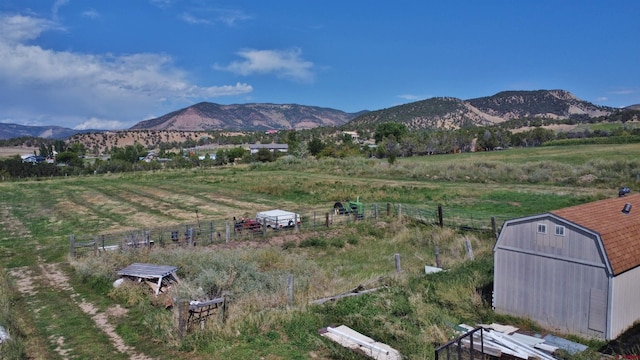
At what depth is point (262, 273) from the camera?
16.0 m

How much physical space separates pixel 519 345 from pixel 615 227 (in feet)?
15.0

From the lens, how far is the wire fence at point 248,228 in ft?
73.0

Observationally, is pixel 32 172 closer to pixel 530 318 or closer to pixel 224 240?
pixel 224 240

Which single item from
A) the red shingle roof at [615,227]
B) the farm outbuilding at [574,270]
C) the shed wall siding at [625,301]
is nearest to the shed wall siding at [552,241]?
the farm outbuilding at [574,270]

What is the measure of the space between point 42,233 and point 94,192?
2257 centimetres

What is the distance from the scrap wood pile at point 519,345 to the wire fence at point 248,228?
43.2ft

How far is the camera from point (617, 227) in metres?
12.0

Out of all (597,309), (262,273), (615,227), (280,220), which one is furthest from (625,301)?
(280,220)

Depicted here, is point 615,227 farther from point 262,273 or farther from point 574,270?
point 262,273

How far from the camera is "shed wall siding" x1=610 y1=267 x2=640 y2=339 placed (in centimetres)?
1104

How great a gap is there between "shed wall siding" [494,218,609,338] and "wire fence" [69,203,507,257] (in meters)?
10.8

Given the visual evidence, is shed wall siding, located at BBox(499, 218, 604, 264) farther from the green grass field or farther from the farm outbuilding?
the green grass field

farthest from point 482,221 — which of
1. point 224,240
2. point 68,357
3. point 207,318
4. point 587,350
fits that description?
point 68,357

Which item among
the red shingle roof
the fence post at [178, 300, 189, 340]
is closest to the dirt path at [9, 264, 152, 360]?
the fence post at [178, 300, 189, 340]
